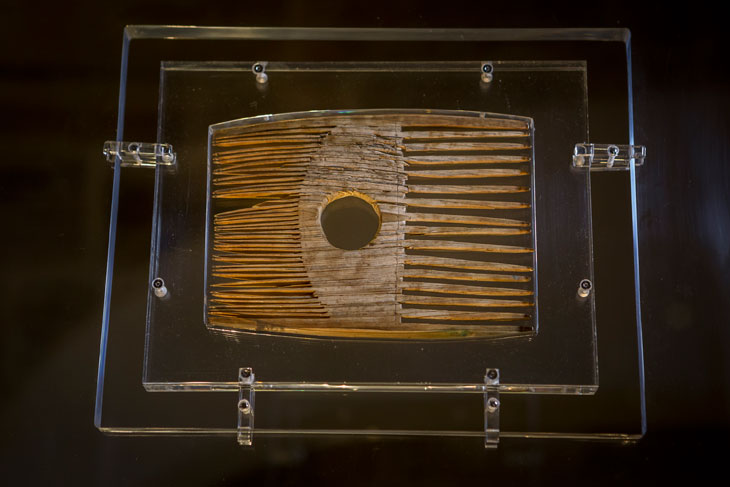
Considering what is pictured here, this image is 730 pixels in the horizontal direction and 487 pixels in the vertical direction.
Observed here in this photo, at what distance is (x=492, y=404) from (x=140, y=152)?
85 centimetres

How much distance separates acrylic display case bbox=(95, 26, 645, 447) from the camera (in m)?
2.05

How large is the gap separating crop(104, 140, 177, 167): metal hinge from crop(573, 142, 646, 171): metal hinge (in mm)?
804

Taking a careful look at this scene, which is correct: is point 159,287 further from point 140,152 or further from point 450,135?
point 450,135

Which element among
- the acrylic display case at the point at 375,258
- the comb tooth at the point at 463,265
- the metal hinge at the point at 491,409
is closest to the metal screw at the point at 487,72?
the acrylic display case at the point at 375,258

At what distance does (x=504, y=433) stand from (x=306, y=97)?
776mm

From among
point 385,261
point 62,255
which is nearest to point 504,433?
point 385,261

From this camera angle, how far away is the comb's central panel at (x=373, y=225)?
2.07 m

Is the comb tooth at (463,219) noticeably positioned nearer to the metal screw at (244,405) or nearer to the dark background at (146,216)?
the dark background at (146,216)

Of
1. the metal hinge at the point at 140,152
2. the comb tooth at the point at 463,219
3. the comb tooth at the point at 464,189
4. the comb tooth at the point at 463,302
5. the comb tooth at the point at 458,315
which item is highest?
the metal hinge at the point at 140,152

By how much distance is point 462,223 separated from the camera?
6.93ft

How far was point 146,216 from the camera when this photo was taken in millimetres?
2205

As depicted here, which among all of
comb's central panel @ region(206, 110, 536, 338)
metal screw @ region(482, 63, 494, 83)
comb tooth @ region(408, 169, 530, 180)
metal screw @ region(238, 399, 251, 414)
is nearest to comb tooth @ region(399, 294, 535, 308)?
comb's central panel @ region(206, 110, 536, 338)

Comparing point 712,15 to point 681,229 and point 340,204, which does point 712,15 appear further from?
point 340,204

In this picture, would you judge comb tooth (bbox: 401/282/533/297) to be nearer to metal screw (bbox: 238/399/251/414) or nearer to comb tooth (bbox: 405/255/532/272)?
comb tooth (bbox: 405/255/532/272)
